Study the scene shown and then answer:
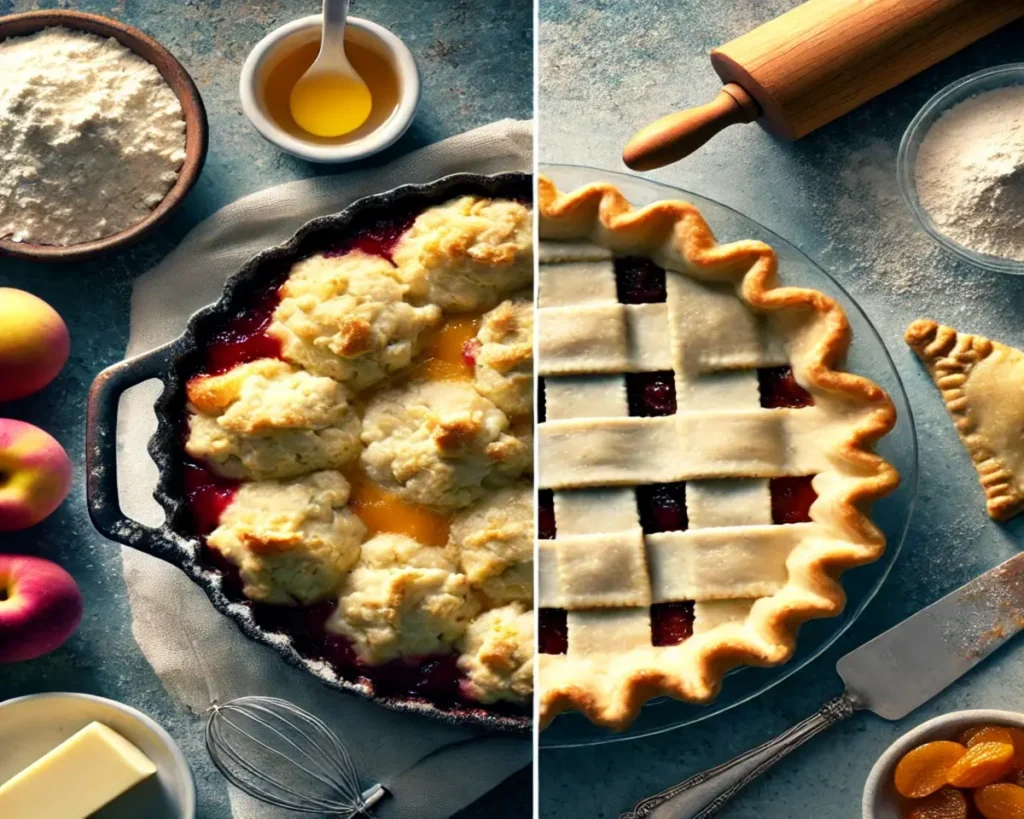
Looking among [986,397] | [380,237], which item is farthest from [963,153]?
[380,237]

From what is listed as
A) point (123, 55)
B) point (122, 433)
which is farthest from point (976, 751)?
point (123, 55)

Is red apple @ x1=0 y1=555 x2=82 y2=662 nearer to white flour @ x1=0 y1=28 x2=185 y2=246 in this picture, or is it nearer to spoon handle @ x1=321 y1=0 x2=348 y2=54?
white flour @ x1=0 y1=28 x2=185 y2=246

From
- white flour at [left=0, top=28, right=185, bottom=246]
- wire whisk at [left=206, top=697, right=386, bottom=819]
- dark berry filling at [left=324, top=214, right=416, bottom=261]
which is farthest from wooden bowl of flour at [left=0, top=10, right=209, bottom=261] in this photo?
wire whisk at [left=206, top=697, right=386, bottom=819]

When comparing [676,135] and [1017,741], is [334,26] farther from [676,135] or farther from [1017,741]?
[1017,741]

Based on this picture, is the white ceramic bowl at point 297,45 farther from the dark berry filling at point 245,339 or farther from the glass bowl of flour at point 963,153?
the glass bowl of flour at point 963,153

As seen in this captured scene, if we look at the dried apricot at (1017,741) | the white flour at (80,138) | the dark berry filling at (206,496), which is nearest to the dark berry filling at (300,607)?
the dark berry filling at (206,496)

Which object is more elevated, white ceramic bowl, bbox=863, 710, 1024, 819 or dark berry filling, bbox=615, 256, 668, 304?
dark berry filling, bbox=615, 256, 668, 304

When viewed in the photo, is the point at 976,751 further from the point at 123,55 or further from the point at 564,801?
the point at 123,55
